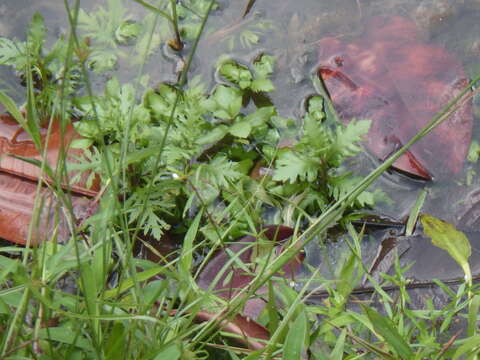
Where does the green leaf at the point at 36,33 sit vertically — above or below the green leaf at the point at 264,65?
above

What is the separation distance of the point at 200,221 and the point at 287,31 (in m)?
0.83

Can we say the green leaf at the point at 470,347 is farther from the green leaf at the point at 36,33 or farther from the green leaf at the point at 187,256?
the green leaf at the point at 36,33

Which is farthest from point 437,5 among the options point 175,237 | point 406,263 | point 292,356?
point 292,356

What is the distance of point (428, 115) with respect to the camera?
2.06 metres

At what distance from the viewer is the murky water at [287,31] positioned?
7.39ft

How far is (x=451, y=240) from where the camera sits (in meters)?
1.84

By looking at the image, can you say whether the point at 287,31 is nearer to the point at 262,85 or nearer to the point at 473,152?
the point at 262,85

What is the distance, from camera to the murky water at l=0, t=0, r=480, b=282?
2.25m

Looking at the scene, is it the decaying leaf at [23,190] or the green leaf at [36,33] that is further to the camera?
the green leaf at [36,33]

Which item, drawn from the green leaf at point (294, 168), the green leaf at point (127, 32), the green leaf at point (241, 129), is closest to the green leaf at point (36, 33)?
the green leaf at point (127, 32)

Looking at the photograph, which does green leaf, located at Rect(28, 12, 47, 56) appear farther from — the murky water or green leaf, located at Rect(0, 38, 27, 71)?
the murky water

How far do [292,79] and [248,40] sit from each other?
0.75ft

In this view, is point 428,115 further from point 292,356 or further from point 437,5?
point 292,356

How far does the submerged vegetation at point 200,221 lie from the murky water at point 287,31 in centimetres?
4
